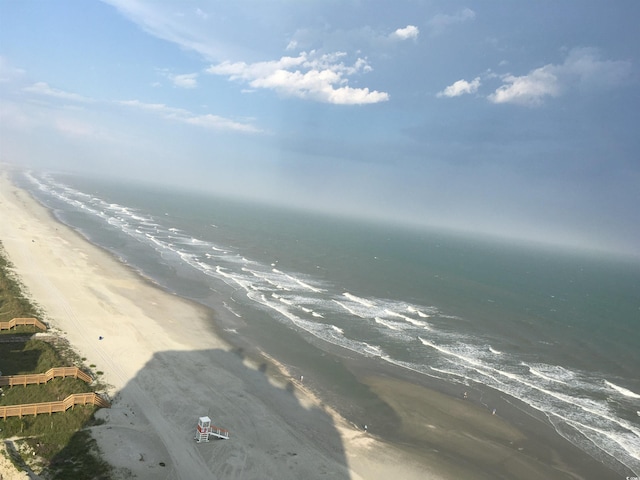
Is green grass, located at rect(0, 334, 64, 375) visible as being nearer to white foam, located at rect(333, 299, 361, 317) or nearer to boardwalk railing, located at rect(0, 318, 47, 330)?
boardwalk railing, located at rect(0, 318, 47, 330)

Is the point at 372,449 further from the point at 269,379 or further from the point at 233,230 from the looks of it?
the point at 233,230

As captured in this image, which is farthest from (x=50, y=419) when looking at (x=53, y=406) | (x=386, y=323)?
(x=386, y=323)

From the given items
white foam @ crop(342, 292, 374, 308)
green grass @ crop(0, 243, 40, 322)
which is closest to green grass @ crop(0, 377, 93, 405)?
green grass @ crop(0, 243, 40, 322)

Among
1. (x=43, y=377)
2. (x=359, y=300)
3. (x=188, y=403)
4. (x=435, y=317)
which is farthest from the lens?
(x=359, y=300)

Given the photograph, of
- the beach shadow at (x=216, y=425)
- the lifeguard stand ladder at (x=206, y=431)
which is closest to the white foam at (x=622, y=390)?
the beach shadow at (x=216, y=425)

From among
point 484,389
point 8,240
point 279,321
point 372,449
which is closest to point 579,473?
point 484,389

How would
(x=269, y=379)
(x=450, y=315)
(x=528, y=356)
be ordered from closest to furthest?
(x=269, y=379) < (x=528, y=356) < (x=450, y=315)

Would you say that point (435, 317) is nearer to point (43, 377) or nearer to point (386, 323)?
point (386, 323)
